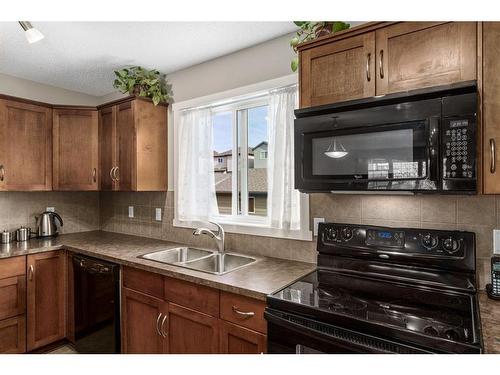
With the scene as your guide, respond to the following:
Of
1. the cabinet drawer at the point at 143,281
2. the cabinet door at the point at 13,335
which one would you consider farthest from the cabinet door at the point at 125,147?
the cabinet door at the point at 13,335

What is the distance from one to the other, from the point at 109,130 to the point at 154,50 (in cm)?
91

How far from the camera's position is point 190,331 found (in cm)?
178

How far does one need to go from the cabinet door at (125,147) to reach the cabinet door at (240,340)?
4.88 ft

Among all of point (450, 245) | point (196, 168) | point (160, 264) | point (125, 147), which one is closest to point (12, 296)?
point (160, 264)

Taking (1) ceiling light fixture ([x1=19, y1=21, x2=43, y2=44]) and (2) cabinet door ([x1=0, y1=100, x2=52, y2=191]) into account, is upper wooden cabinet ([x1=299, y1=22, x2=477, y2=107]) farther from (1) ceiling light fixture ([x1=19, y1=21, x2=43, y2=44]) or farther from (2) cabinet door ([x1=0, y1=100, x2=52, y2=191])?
(2) cabinet door ([x1=0, y1=100, x2=52, y2=191])

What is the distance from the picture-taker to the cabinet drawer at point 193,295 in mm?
1660

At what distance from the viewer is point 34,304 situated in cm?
242

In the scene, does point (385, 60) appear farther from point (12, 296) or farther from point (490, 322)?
point (12, 296)

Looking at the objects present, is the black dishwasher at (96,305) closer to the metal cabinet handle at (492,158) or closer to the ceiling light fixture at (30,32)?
the ceiling light fixture at (30,32)

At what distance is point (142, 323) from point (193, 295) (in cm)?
57
